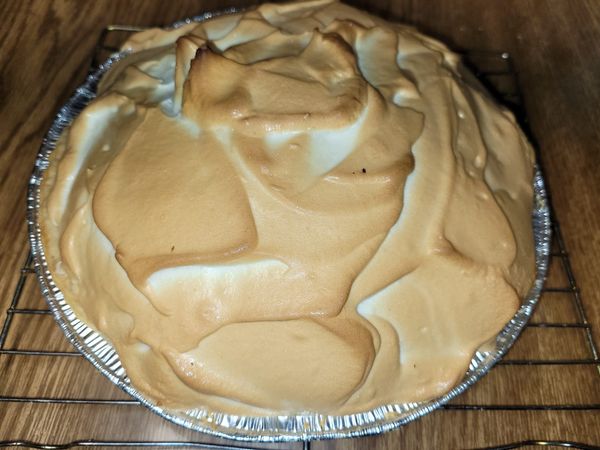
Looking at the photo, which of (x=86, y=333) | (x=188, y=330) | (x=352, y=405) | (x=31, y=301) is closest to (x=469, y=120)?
(x=352, y=405)

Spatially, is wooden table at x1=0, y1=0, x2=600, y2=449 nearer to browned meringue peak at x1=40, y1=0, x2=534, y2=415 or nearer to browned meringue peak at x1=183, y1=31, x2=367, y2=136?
browned meringue peak at x1=40, y1=0, x2=534, y2=415

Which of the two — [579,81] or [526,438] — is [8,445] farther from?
[579,81]

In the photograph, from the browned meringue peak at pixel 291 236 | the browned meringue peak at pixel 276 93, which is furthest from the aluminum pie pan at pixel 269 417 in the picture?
the browned meringue peak at pixel 276 93

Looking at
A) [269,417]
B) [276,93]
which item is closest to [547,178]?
[276,93]

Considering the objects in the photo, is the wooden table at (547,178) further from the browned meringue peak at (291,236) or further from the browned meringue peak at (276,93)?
the browned meringue peak at (276,93)

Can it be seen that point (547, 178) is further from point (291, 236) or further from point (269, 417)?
point (269, 417)

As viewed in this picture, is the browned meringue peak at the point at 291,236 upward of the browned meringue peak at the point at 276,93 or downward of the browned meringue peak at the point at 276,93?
downward
